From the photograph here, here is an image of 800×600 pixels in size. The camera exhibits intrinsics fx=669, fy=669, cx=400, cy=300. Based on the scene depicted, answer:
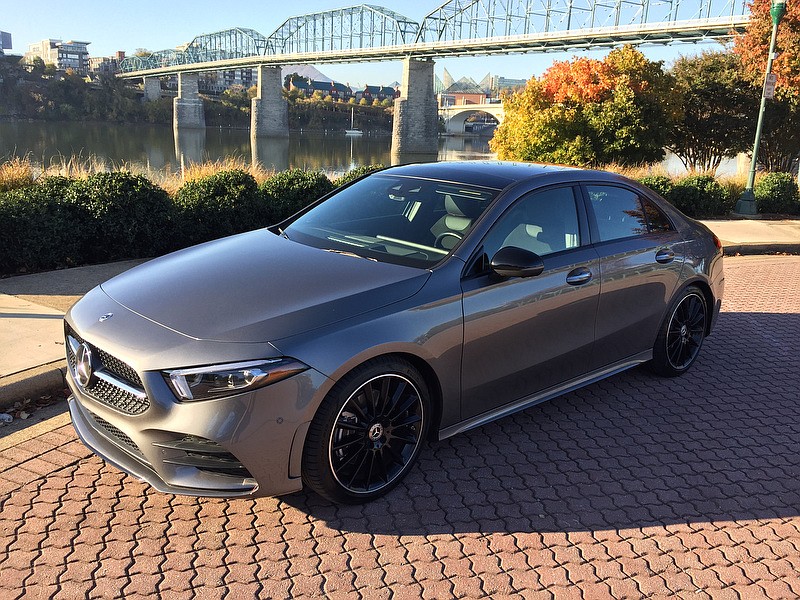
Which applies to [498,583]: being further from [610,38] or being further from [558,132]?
[610,38]

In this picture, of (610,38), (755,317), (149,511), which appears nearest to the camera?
(149,511)

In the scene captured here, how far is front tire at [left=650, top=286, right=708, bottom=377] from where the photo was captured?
17.3 ft

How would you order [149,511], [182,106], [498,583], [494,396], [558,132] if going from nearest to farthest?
[498,583] < [149,511] < [494,396] < [558,132] < [182,106]

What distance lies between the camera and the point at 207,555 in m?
3.03

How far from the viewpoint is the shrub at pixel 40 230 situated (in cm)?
718

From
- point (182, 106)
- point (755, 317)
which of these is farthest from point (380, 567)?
point (182, 106)

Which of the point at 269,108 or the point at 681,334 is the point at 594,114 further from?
the point at 269,108

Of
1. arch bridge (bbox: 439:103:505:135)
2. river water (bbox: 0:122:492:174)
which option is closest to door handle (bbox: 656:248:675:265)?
river water (bbox: 0:122:492:174)

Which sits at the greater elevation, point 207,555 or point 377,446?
point 377,446

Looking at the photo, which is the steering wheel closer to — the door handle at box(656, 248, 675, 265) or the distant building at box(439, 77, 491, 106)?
the door handle at box(656, 248, 675, 265)

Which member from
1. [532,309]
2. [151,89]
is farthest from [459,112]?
[532,309]

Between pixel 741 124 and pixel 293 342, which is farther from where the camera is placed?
pixel 741 124

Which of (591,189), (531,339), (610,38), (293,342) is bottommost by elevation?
(531,339)

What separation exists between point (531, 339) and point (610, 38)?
57006 millimetres
